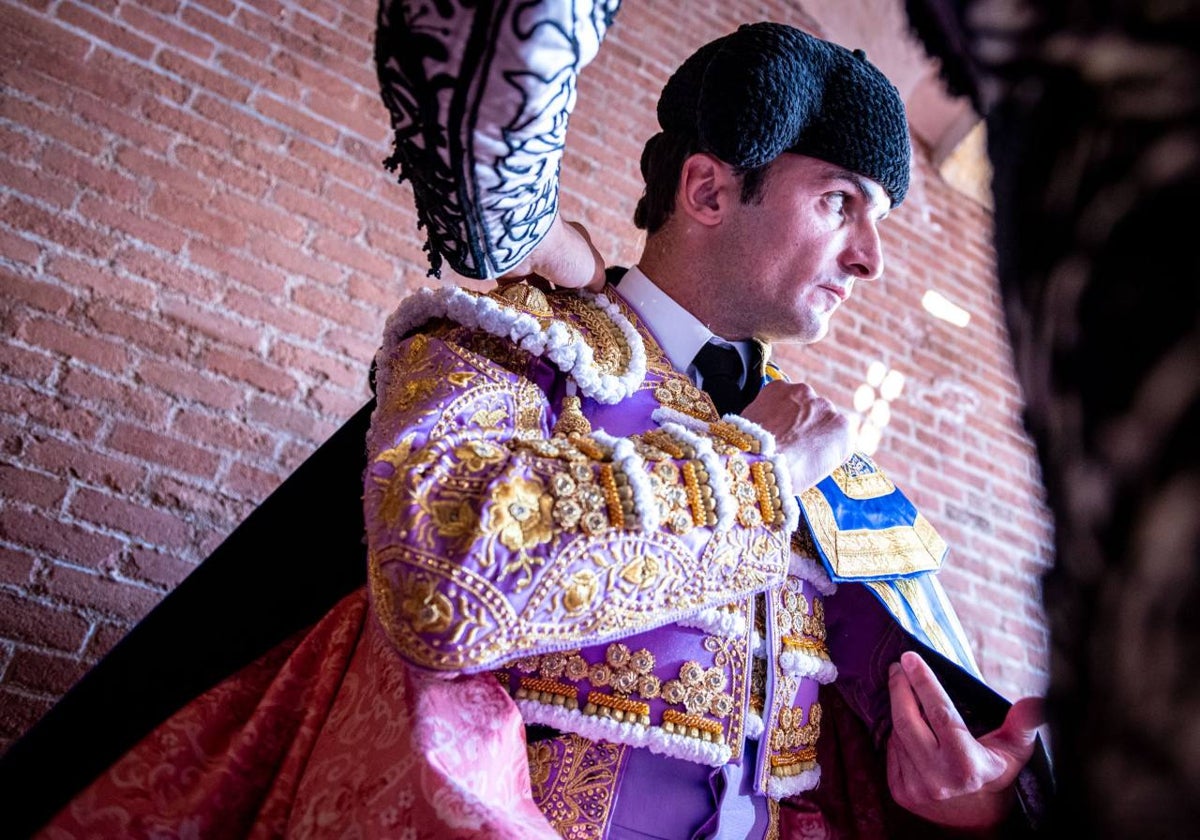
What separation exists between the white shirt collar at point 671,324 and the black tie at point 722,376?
0.02m

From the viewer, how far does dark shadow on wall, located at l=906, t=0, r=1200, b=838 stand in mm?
207

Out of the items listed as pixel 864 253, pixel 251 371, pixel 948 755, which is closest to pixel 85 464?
pixel 251 371

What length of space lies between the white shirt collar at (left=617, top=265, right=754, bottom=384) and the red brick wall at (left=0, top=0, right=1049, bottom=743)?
577 millimetres

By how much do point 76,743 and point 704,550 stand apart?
0.82 m

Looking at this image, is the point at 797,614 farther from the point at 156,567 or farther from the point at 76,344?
the point at 76,344

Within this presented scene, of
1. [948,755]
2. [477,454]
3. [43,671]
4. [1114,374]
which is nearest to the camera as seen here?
[1114,374]

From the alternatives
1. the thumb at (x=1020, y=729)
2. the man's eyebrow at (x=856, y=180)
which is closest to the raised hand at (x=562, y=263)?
the man's eyebrow at (x=856, y=180)

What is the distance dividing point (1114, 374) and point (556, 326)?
957mm

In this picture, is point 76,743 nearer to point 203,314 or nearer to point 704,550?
point 704,550

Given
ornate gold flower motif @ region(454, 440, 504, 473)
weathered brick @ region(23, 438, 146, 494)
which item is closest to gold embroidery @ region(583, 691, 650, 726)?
ornate gold flower motif @ region(454, 440, 504, 473)

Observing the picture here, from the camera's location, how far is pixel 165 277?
1.89 metres

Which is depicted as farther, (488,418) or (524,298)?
(524,298)

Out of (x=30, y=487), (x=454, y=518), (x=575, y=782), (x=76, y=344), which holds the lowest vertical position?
(x=30, y=487)

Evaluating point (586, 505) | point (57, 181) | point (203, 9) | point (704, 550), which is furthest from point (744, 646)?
point (203, 9)
